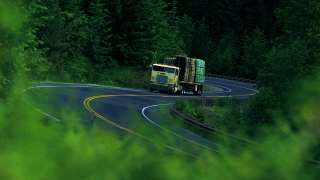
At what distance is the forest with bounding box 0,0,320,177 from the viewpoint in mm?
8945

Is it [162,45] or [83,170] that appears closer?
[83,170]

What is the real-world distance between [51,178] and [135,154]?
0.85 m

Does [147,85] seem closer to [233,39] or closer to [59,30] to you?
[59,30]

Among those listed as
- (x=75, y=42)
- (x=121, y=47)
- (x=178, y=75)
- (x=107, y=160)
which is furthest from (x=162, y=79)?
(x=107, y=160)

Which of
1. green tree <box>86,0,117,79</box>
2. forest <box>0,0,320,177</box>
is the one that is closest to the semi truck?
forest <box>0,0,320,177</box>

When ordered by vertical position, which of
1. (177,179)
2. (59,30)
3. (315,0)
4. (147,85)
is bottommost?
(147,85)

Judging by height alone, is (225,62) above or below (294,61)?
below

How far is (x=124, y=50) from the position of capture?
1875 inches

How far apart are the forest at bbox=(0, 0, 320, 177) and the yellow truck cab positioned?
363 inches

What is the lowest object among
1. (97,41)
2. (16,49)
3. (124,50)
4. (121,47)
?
(16,49)

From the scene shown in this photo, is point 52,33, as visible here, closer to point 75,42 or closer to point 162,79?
point 75,42

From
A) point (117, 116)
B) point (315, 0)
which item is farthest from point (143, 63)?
point (117, 116)

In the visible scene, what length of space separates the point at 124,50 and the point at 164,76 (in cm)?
1470

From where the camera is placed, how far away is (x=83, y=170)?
2625 mm
